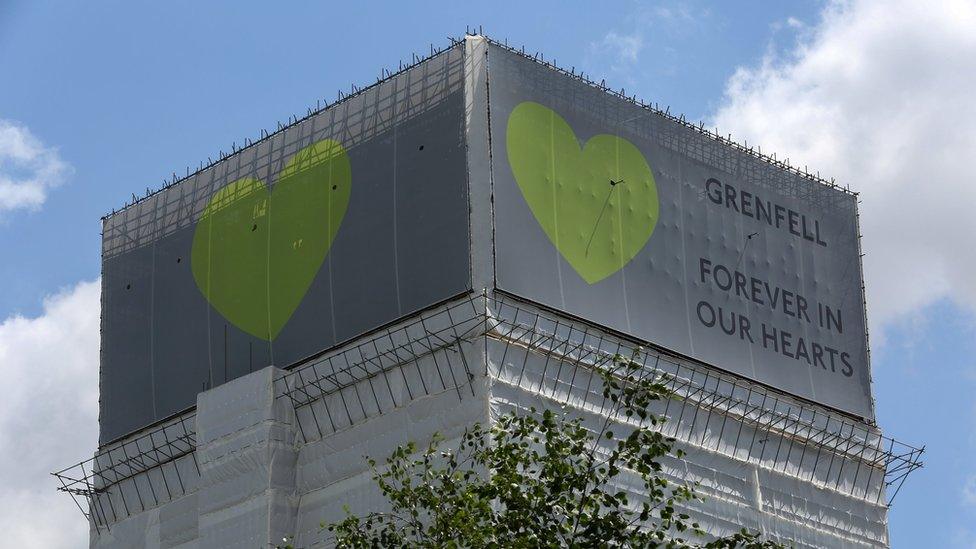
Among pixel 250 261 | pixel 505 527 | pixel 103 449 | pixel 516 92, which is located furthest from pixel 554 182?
pixel 505 527

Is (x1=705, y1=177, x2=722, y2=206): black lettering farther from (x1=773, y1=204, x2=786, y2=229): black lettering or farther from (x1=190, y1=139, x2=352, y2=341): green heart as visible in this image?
(x1=190, y1=139, x2=352, y2=341): green heart

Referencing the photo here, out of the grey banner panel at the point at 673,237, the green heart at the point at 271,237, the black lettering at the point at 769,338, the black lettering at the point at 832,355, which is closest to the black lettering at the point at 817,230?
the grey banner panel at the point at 673,237

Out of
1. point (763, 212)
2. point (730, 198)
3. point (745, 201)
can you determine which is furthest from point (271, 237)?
point (763, 212)

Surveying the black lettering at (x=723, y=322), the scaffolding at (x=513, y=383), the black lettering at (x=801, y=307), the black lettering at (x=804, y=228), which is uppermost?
the black lettering at (x=804, y=228)

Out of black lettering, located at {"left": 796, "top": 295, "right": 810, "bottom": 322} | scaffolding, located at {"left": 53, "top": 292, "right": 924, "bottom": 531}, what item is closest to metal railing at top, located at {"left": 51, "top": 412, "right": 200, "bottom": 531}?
scaffolding, located at {"left": 53, "top": 292, "right": 924, "bottom": 531}

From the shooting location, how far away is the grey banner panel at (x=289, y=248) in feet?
278

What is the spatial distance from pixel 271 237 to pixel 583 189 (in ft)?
49.2

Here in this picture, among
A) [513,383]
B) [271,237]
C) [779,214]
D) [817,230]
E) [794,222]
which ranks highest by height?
[817,230]

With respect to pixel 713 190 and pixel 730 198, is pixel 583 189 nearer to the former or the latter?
pixel 713 190

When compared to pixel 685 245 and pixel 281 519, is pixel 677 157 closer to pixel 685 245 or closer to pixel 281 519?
pixel 685 245

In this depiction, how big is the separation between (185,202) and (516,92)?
67.5ft

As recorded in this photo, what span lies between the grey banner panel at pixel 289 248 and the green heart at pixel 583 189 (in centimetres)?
332

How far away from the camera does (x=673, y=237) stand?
91.1 meters

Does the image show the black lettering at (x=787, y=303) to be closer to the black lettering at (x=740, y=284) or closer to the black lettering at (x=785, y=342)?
the black lettering at (x=785, y=342)
